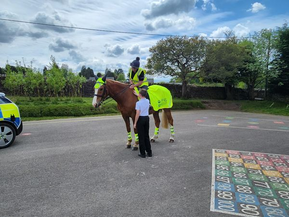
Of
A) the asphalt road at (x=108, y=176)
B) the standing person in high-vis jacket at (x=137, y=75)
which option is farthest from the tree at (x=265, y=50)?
the standing person in high-vis jacket at (x=137, y=75)

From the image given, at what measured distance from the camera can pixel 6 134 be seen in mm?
6395

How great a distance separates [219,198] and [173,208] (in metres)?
0.92

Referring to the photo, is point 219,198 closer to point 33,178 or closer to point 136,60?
point 33,178

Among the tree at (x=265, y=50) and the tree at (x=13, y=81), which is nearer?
the tree at (x=13, y=81)

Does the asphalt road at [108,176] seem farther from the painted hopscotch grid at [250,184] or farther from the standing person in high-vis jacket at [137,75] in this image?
the standing person in high-vis jacket at [137,75]

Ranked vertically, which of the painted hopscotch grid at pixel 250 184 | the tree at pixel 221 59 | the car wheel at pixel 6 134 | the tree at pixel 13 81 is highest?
the tree at pixel 221 59

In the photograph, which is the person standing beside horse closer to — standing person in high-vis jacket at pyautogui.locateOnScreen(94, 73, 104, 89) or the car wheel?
standing person in high-vis jacket at pyautogui.locateOnScreen(94, 73, 104, 89)

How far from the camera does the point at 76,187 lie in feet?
12.9

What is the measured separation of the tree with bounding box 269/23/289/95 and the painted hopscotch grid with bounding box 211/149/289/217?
19.5m

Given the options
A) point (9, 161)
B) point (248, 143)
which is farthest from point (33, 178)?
point (248, 143)

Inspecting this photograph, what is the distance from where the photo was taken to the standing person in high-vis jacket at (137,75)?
641 cm

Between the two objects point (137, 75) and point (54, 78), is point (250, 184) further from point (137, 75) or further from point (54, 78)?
point (54, 78)

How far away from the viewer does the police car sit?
6277mm

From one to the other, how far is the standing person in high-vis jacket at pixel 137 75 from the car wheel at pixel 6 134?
4.18 metres
